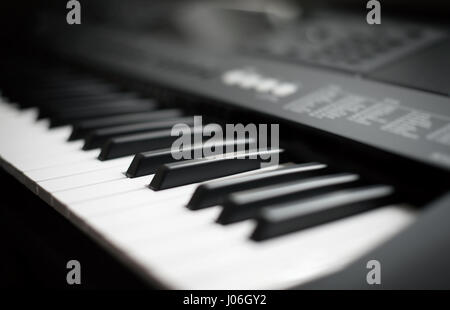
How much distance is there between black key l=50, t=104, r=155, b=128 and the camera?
3.41 feet

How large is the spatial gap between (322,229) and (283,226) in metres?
0.05

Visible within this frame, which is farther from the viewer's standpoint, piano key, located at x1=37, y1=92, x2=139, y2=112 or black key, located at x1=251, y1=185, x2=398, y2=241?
piano key, located at x1=37, y1=92, x2=139, y2=112

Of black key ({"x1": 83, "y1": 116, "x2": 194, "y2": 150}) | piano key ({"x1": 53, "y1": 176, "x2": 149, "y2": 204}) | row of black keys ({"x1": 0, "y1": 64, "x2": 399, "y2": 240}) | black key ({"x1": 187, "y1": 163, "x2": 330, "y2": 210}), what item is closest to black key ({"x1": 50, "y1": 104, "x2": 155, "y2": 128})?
row of black keys ({"x1": 0, "y1": 64, "x2": 399, "y2": 240})

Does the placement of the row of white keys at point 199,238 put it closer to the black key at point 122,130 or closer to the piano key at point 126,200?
the piano key at point 126,200

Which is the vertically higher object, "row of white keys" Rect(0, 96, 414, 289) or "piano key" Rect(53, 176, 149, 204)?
"piano key" Rect(53, 176, 149, 204)

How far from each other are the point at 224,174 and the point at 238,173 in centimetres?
2

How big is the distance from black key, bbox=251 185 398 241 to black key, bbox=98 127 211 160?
0.33 meters

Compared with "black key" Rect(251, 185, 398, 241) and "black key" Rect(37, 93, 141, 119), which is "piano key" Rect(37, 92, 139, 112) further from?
"black key" Rect(251, 185, 398, 241)

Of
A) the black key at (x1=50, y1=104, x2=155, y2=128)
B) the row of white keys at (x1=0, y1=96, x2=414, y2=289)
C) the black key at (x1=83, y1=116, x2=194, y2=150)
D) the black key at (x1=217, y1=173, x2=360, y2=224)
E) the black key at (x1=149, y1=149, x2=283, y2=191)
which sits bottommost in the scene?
the row of white keys at (x1=0, y1=96, x2=414, y2=289)

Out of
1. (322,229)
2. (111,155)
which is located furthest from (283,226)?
(111,155)

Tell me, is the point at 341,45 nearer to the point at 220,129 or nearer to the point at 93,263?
the point at 220,129

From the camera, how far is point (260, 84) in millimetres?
948

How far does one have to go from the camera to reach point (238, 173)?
756 millimetres

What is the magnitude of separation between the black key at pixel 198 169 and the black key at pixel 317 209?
0.51 feet
